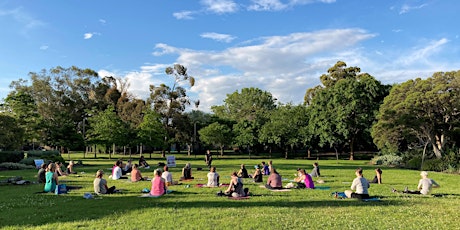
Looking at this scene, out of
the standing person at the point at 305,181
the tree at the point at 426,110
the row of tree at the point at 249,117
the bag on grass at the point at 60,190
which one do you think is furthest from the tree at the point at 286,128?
the bag on grass at the point at 60,190

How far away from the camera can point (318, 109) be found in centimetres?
Result: 4956

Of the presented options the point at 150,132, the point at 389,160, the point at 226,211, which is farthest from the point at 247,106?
the point at 226,211

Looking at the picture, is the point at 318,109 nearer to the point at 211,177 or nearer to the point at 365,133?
the point at 365,133

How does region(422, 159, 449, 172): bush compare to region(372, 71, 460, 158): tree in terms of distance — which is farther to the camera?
region(372, 71, 460, 158): tree

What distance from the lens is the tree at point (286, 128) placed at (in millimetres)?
49719

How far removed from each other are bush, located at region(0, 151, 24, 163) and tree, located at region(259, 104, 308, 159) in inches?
1215

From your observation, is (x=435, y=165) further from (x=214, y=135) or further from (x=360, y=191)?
(x=214, y=135)

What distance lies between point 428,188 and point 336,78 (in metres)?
48.1

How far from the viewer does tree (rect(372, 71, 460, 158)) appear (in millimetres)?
28359

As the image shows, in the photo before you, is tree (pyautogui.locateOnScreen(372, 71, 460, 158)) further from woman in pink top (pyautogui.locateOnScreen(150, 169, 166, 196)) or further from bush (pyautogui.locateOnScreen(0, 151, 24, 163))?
bush (pyautogui.locateOnScreen(0, 151, 24, 163))

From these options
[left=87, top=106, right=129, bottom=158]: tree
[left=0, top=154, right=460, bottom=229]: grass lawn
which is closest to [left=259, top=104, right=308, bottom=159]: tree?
[left=87, top=106, right=129, bottom=158]: tree

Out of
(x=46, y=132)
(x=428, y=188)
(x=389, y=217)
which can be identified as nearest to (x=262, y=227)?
(x=389, y=217)

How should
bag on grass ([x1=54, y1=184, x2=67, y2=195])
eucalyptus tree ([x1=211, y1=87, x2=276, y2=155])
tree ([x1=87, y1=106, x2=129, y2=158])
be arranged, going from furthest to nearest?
eucalyptus tree ([x1=211, y1=87, x2=276, y2=155]) → tree ([x1=87, y1=106, x2=129, y2=158]) → bag on grass ([x1=54, y1=184, x2=67, y2=195])

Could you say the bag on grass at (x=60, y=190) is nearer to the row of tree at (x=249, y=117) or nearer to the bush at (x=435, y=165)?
the row of tree at (x=249, y=117)
